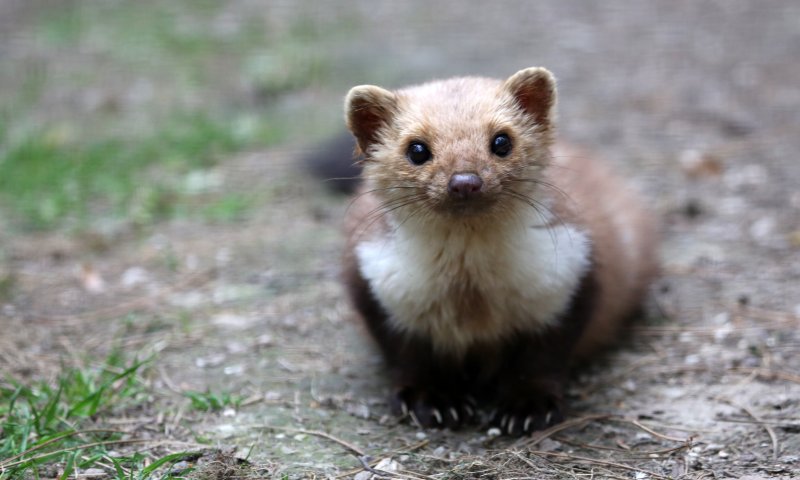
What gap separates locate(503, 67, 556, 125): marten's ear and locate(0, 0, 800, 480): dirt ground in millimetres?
→ 1367

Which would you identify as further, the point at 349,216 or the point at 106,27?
the point at 106,27

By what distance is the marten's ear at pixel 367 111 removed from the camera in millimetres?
4000

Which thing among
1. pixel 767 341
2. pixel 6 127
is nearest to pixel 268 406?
pixel 767 341

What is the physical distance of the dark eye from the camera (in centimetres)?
378

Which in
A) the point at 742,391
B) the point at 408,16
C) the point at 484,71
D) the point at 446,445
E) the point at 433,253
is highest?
the point at 408,16

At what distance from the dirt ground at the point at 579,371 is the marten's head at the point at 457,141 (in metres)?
1.04

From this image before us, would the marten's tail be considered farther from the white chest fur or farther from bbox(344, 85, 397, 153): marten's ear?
the white chest fur

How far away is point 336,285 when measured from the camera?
18.7 ft

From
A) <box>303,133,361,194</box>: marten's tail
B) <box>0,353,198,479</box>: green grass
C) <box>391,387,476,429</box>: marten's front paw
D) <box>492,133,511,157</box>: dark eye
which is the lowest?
<box>0,353,198,479</box>: green grass

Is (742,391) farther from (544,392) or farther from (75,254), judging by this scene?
(75,254)

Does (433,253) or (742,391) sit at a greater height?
(433,253)

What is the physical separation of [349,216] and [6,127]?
535cm

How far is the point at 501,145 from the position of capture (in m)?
3.80

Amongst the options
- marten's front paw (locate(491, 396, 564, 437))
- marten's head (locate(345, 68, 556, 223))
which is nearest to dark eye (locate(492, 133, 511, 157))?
marten's head (locate(345, 68, 556, 223))
